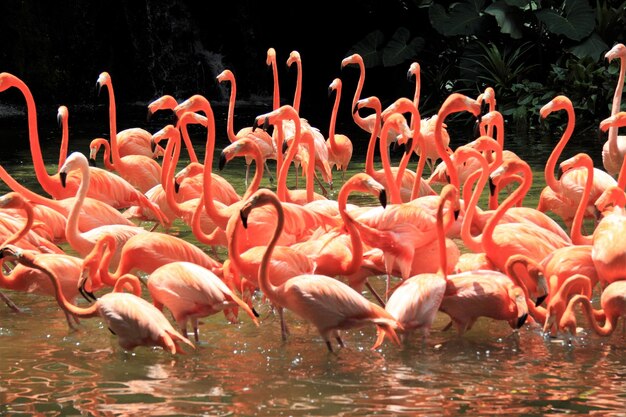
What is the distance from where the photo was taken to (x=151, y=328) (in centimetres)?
425

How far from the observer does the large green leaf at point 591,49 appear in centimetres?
1261

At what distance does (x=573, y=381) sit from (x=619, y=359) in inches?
15.9

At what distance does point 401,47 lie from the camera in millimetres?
14094

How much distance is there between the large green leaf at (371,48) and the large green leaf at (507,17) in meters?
1.74

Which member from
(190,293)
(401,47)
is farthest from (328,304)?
(401,47)

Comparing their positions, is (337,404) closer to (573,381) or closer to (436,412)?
(436,412)

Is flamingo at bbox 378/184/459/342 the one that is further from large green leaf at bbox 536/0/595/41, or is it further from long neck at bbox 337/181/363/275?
large green leaf at bbox 536/0/595/41

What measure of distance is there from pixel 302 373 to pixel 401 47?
10.3m

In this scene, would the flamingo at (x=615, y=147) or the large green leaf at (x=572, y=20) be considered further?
the large green leaf at (x=572, y=20)

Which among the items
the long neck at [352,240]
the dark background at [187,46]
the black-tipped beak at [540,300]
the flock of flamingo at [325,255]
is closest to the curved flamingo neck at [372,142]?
the flock of flamingo at [325,255]

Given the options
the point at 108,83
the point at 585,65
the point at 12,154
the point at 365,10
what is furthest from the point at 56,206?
the point at 365,10

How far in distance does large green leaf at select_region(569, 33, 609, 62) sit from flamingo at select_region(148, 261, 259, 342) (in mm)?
9106

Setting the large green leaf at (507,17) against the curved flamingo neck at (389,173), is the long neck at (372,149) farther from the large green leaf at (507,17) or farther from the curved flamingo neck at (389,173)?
the large green leaf at (507,17)

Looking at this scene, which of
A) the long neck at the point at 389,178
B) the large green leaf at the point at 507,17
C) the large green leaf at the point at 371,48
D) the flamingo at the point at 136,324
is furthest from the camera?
the large green leaf at the point at 371,48
